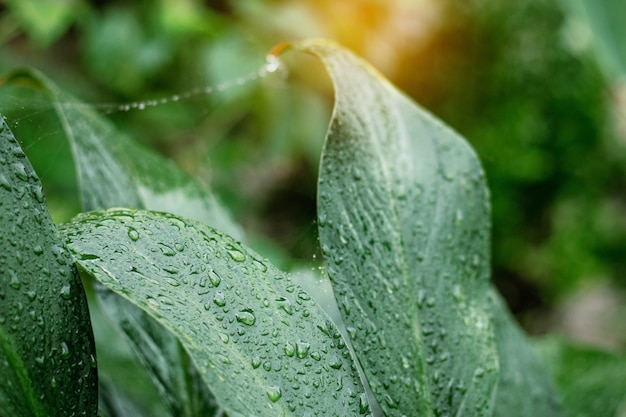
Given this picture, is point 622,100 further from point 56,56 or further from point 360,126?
point 360,126

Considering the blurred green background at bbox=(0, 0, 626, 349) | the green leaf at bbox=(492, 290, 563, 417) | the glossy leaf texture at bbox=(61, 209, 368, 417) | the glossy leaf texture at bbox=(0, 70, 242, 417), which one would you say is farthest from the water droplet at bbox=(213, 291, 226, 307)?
the blurred green background at bbox=(0, 0, 626, 349)

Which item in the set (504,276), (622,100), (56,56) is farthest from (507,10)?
(56,56)

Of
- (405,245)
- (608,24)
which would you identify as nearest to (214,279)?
(405,245)

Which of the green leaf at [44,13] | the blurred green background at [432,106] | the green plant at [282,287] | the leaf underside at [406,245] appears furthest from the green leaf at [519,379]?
the green leaf at [44,13]

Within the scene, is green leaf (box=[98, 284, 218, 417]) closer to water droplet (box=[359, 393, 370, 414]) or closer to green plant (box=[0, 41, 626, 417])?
green plant (box=[0, 41, 626, 417])

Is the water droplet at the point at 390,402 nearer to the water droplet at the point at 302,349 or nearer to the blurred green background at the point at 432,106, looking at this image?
the water droplet at the point at 302,349

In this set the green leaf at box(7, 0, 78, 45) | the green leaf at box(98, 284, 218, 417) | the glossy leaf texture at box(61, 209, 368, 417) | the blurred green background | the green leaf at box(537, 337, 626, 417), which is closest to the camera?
the glossy leaf texture at box(61, 209, 368, 417)

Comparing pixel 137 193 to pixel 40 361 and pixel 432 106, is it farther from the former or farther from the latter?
pixel 432 106
